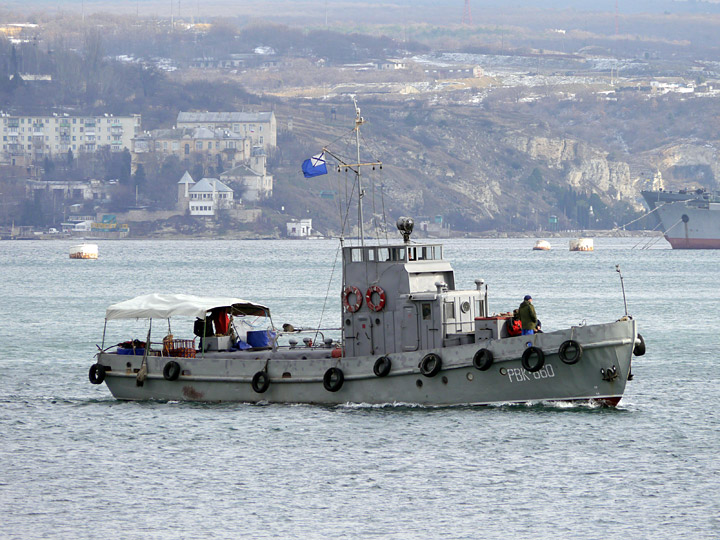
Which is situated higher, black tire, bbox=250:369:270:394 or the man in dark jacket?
the man in dark jacket

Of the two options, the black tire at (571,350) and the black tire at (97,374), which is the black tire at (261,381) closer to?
the black tire at (97,374)

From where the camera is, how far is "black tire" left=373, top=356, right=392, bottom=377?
3388cm

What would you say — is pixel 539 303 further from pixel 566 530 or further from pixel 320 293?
pixel 566 530

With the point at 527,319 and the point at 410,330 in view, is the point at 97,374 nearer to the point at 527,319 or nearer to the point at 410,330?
the point at 410,330

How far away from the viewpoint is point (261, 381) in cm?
3528

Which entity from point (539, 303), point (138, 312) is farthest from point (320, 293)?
point (138, 312)

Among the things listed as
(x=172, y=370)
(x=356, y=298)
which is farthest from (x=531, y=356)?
(x=172, y=370)

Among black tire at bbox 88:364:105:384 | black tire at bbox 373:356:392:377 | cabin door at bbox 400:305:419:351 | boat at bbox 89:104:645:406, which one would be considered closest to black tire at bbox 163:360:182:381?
boat at bbox 89:104:645:406

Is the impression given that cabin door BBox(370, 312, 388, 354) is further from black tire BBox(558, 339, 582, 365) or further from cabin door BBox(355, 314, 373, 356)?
black tire BBox(558, 339, 582, 365)

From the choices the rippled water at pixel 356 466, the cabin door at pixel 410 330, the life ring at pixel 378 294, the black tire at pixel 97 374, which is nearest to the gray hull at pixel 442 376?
the rippled water at pixel 356 466

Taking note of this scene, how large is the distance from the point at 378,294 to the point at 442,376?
2.88m

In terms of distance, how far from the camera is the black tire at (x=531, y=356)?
3253 centimetres

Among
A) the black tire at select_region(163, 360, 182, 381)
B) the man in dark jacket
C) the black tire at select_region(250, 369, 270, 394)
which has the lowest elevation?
the black tire at select_region(250, 369, 270, 394)

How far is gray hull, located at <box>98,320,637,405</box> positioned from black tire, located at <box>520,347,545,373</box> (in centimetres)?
15
